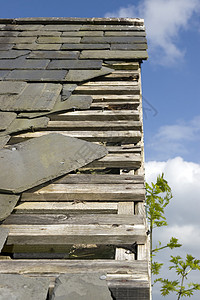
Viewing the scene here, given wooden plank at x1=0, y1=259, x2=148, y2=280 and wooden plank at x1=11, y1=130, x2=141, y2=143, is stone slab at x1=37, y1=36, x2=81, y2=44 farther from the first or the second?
wooden plank at x1=0, y1=259, x2=148, y2=280

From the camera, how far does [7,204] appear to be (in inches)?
80.8

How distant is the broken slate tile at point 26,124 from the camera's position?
9.09ft

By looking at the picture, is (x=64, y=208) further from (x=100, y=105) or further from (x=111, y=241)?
(x=100, y=105)

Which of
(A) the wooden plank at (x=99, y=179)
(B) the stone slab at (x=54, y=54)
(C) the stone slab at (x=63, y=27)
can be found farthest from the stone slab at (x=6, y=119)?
(C) the stone slab at (x=63, y=27)

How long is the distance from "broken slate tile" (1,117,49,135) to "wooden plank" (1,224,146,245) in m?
1.03

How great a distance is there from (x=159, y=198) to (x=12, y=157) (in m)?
2.42

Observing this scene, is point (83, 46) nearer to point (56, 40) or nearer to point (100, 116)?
point (56, 40)

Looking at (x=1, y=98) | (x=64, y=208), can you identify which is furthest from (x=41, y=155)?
(x=1, y=98)

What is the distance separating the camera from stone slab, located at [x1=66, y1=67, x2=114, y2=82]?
3469 mm

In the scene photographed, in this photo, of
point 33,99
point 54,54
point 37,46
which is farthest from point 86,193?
point 37,46

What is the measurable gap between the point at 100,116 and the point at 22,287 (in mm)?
1762

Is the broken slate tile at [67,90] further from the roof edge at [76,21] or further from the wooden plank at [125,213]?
the roof edge at [76,21]

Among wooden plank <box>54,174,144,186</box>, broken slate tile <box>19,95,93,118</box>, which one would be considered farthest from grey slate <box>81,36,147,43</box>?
wooden plank <box>54,174,144,186</box>

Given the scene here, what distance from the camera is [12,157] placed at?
7.93ft
